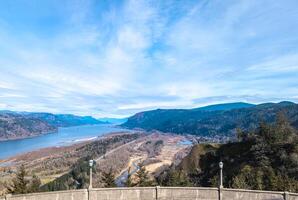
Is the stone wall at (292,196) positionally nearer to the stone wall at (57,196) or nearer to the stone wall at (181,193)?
the stone wall at (181,193)

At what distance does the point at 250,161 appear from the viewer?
49.8 metres

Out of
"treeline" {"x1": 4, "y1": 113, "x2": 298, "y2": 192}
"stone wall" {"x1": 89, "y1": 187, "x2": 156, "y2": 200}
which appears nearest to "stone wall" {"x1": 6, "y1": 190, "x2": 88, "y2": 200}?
"stone wall" {"x1": 89, "y1": 187, "x2": 156, "y2": 200}

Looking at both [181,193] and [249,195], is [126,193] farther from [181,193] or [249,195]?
[249,195]

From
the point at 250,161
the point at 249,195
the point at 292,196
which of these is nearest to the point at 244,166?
the point at 250,161

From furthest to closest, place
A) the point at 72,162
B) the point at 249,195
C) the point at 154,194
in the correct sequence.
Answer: the point at 72,162 → the point at 154,194 → the point at 249,195

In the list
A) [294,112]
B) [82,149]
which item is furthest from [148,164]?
[294,112]

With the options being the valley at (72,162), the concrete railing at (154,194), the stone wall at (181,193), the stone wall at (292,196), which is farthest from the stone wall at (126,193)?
the valley at (72,162)

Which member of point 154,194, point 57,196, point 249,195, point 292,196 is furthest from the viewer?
point 154,194

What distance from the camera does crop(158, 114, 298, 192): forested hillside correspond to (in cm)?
3641

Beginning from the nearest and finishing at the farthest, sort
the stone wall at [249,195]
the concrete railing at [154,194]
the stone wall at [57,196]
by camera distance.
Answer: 1. the stone wall at [249,195]
2. the stone wall at [57,196]
3. the concrete railing at [154,194]

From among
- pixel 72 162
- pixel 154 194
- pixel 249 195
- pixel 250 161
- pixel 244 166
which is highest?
pixel 249 195

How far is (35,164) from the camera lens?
114875mm

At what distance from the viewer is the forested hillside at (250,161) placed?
119 ft

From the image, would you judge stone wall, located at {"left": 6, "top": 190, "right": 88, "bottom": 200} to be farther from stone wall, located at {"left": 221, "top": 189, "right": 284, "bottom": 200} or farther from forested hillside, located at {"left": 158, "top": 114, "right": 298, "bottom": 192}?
forested hillside, located at {"left": 158, "top": 114, "right": 298, "bottom": 192}
